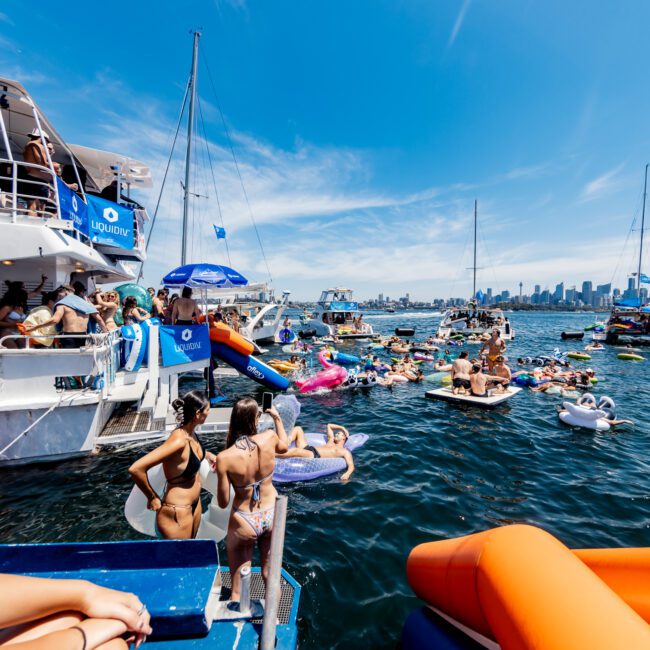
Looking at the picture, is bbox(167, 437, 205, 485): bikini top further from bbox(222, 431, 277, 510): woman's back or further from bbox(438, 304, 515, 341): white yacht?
bbox(438, 304, 515, 341): white yacht

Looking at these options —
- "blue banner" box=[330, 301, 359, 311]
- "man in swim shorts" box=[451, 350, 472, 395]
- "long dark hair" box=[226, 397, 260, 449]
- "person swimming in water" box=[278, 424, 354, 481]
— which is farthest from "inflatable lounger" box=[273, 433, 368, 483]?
"blue banner" box=[330, 301, 359, 311]

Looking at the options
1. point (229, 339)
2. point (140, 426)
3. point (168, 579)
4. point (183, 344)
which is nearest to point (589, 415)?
point (229, 339)

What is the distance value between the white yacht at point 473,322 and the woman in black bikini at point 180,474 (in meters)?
36.0

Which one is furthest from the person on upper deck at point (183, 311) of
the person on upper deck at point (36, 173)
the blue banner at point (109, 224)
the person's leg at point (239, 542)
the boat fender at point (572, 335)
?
the boat fender at point (572, 335)

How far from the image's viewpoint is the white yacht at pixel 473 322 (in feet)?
125

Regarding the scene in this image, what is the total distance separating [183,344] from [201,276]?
218 centimetres

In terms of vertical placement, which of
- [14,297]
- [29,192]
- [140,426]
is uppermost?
[29,192]

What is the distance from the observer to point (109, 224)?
33.8 ft

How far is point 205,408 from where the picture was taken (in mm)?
3516

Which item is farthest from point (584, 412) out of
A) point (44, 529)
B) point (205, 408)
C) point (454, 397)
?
point (44, 529)

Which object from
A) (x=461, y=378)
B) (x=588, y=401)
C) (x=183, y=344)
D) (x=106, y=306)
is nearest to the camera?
(x=183, y=344)

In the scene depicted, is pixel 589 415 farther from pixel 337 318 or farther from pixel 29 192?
pixel 337 318

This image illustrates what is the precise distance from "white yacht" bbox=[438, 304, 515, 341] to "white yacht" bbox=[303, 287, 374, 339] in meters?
9.17

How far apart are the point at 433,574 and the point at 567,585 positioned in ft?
4.08
